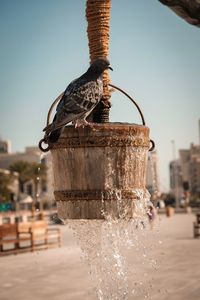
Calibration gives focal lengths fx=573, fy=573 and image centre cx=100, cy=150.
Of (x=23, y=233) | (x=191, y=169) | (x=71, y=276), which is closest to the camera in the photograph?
(x=71, y=276)

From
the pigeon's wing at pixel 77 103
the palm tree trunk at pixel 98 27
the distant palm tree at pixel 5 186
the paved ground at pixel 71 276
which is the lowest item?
the paved ground at pixel 71 276

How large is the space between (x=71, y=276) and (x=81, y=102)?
800cm

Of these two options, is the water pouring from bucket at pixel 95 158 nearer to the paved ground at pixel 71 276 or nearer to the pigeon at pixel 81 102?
the pigeon at pixel 81 102

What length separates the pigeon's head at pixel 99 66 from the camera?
10.1 feet

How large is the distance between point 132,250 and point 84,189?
12078mm

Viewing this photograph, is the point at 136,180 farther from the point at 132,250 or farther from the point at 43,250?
the point at 43,250

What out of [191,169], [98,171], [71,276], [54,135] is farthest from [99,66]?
[191,169]

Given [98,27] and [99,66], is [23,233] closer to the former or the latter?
[99,66]

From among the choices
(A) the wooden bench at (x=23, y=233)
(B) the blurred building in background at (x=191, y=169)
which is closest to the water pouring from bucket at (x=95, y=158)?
(A) the wooden bench at (x=23, y=233)

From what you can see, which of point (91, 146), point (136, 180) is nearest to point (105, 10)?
point (91, 146)

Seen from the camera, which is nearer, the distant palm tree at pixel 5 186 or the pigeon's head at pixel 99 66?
the pigeon's head at pixel 99 66

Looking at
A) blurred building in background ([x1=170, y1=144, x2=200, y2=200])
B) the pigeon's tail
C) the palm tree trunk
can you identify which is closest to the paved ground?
the pigeon's tail

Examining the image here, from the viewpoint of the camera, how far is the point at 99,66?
3115 mm

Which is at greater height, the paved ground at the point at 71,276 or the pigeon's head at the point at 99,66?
the pigeon's head at the point at 99,66
